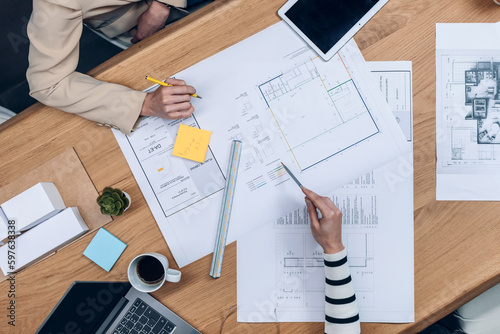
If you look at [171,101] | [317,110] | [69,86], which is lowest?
[317,110]

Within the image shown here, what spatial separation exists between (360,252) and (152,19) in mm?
802

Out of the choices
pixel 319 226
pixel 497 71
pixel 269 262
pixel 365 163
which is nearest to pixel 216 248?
pixel 269 262

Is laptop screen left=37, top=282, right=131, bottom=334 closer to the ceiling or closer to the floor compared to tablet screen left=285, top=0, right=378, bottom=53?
closer to the floor

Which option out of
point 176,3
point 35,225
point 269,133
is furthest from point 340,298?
point 176,3

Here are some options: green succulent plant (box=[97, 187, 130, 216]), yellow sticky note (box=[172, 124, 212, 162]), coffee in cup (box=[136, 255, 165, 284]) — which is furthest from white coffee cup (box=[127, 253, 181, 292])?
yellow sticky note (box=[172, 124, 212, 162])

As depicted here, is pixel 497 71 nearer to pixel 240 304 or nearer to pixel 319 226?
pixel 319 226

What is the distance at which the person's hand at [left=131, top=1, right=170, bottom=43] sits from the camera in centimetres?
105

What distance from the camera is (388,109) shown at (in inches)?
35.5

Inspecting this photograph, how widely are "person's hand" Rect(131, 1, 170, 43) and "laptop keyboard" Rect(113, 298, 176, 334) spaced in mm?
722

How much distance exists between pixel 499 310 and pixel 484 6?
72 cm

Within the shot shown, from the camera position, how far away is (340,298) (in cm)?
87

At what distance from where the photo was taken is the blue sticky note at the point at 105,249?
36.6 inches

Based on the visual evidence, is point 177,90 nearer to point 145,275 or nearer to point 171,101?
point 171,101

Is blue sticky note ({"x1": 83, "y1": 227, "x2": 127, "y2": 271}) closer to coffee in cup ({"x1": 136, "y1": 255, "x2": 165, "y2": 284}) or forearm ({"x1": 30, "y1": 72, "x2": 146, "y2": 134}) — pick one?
coffee in cup ({"x1": 136, "y1": 255, "x2": 165, "y2": 284})
